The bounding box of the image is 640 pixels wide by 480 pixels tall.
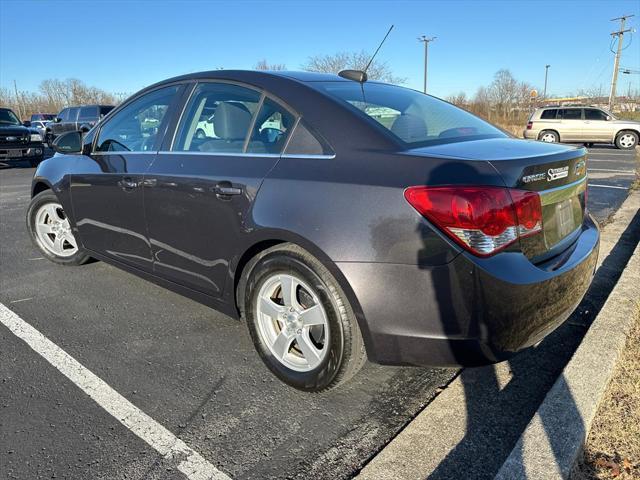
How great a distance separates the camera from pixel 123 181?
3.35 meters

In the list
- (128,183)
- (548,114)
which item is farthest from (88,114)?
(128,183)

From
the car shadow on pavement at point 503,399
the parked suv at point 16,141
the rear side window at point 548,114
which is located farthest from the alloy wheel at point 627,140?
the parked suv at point 16,141

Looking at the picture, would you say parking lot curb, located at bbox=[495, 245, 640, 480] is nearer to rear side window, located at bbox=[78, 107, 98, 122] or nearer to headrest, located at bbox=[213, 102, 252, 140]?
headrest, located at bbox=[213, 102, 252, 140]

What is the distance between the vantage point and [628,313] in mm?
3010

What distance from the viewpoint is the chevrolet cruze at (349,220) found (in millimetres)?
1974

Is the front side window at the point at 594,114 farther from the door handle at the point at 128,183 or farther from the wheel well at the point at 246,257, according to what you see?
the wheel well at the point at 246,257

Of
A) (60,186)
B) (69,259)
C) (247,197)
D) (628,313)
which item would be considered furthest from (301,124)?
(69,259)

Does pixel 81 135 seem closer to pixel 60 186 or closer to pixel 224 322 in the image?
pixel 60 186

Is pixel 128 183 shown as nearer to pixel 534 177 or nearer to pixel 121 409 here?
pixel 121 409

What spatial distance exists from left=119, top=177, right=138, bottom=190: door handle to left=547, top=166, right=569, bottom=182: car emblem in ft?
8.11

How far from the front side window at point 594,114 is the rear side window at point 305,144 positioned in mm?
21470

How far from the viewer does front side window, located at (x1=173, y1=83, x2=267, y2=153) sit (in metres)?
2.78

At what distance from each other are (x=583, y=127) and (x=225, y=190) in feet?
70.8

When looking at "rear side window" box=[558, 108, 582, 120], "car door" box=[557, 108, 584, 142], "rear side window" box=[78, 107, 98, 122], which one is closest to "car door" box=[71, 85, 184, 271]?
"rear side window" box=[78, 107, 98, 122]
